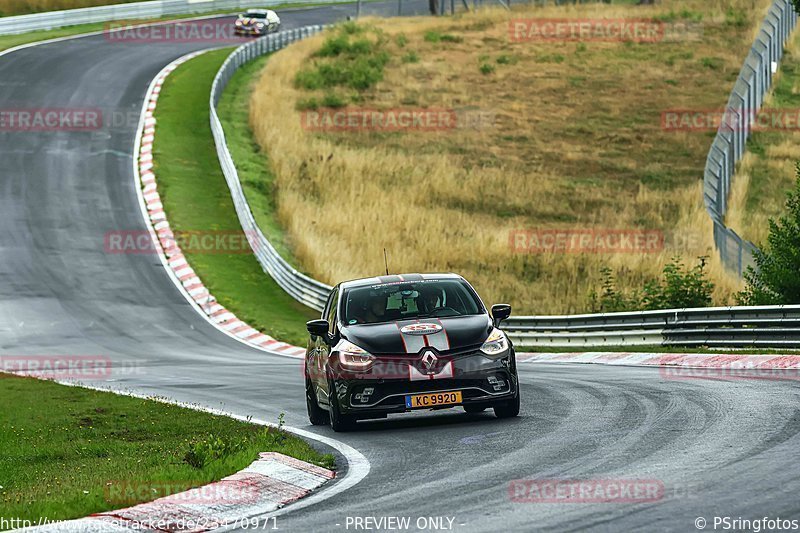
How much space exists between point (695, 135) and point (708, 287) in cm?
2646

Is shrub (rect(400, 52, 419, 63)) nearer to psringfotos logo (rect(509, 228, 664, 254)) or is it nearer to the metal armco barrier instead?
psringfotos logo (rect(509, 228, 664, 254))

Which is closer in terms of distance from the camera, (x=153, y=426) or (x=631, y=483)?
(x=631, y=483)

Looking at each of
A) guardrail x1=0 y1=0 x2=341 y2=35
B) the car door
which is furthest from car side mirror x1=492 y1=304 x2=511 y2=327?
guardrail x1=0 y1=0 x2=341 y2=35

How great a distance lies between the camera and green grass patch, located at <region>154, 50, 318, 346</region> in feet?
99.1

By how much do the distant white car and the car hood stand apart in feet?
188

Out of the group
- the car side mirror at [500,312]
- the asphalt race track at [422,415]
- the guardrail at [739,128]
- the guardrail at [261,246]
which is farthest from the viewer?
the guardrail at [261,246]

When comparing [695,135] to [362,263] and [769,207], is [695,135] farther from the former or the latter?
[362,263]

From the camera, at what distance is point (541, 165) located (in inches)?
1751

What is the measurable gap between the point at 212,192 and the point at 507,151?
12.6 metres

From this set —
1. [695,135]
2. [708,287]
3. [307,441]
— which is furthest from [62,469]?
[695,135]

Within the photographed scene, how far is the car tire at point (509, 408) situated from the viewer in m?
12.4

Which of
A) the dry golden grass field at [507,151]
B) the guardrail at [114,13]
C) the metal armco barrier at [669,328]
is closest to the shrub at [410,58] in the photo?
the dry golden grass field at [507,151]

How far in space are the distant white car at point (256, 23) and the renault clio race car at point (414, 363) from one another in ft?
187

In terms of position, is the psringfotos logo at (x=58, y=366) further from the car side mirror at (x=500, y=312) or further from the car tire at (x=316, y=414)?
the car side mirror at (x=500, y=312)
